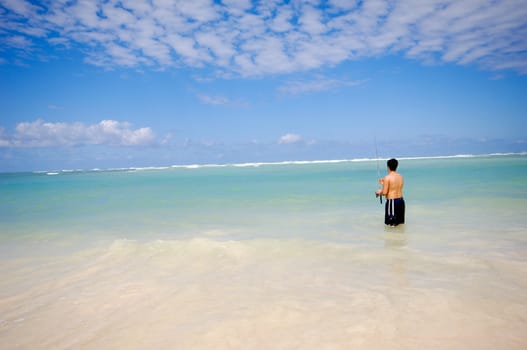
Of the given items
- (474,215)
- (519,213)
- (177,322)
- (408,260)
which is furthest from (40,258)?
(519,213)

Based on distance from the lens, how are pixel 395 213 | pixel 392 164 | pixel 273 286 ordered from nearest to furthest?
pixel 273 286, pixel 395 213, pixel 392 164

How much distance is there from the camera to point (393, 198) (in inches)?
303

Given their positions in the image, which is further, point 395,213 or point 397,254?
point 395,213

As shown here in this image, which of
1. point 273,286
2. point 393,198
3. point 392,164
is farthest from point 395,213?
point 273,286

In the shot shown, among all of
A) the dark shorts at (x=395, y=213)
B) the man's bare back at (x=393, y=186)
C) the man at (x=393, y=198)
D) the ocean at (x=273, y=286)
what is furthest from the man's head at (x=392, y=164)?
the ocean at (x=273, y=286)

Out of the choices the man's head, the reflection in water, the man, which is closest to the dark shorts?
the man

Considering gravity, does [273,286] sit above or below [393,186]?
below

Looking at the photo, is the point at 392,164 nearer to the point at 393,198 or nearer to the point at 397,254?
the point at 393,198

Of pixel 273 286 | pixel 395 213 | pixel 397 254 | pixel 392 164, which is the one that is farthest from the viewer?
pixel 392 164

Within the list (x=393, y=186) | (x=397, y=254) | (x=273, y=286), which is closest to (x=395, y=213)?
(x=393, y=186)

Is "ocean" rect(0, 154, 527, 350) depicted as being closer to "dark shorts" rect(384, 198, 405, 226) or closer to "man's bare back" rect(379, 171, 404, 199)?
"dark shorts" rect(384, 198, 405, 226)

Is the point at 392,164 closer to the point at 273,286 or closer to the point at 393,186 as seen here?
the point at 393,186

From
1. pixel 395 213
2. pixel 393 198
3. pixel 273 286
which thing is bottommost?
pixel 273 286

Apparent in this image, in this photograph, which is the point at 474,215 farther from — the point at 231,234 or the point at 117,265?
the point at 117,265
